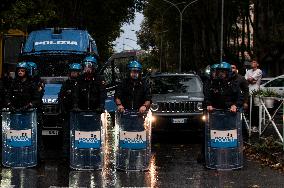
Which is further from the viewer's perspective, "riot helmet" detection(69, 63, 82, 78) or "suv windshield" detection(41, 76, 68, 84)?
"suv windshield" detection(41, 76, 68, 84)

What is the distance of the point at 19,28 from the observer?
2202 centimetres

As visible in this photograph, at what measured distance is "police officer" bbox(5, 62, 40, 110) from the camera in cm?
1134

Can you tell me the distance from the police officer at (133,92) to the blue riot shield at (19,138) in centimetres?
163

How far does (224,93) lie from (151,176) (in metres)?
2.11

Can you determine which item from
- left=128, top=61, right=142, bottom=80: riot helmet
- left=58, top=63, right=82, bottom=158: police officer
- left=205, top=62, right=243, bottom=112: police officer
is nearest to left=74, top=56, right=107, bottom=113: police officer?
left=58, top=63, right=82, bottom=158: police officer

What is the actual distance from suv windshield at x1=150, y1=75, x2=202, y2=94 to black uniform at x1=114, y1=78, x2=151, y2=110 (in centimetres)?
490

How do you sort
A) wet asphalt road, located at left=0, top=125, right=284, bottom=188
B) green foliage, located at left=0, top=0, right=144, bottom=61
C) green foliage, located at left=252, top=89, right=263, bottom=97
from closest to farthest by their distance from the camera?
wet asphalt road, located at left=0, top=125, right=284, bottom=188, green foliage, located at left=252, top=89, right=263, bottom=97, green foliage, located at left=0, top=0, right=144, bottom=61

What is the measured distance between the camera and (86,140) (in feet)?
35.7

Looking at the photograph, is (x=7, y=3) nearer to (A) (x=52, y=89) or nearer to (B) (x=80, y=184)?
(A) (x=52, y=89)

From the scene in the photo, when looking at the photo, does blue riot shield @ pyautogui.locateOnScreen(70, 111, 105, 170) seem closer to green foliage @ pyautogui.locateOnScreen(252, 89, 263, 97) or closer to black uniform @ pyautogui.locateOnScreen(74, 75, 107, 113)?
black uniform @ pyautogui.locateOnScreen(74, 75, 107, 113)

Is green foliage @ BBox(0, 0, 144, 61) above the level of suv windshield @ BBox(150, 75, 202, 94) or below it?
above

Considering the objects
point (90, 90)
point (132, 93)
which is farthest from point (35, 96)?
point (132, 93)

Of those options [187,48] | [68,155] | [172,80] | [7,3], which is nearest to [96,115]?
[68,155]

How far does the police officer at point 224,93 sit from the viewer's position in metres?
11.2
